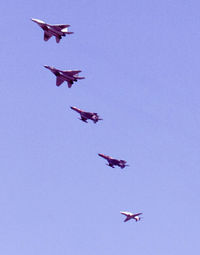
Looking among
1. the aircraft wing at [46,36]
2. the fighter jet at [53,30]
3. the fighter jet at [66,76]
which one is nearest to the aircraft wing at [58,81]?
the fighter jet at [66,76]

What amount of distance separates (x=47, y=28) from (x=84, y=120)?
131 ft

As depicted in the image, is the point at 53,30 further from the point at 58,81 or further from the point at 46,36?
the point at 58,81

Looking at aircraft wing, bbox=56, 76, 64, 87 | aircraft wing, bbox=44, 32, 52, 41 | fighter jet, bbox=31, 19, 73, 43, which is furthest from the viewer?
aircraft wing, bbox=56, 76, 64, 87

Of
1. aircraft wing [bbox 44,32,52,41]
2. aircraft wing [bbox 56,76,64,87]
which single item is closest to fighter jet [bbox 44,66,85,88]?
aircraft wing [bbox 56,76,64,87]

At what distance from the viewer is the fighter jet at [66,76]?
600 ft

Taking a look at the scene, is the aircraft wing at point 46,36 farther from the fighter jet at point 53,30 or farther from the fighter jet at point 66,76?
the fighter jet at point 66,76

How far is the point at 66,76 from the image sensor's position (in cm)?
18425

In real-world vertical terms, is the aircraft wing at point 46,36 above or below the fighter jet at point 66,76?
above

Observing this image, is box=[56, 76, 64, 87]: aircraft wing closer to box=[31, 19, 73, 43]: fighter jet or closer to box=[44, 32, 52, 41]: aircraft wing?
box=[44, 32, 52, 41]: aircraft wing

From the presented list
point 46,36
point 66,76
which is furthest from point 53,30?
point 66,76

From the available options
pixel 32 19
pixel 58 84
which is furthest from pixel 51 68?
pixel 32 19

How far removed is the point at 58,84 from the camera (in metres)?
188

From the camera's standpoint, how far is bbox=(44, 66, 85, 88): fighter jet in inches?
7195

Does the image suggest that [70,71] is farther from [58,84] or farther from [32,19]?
[32,19]
